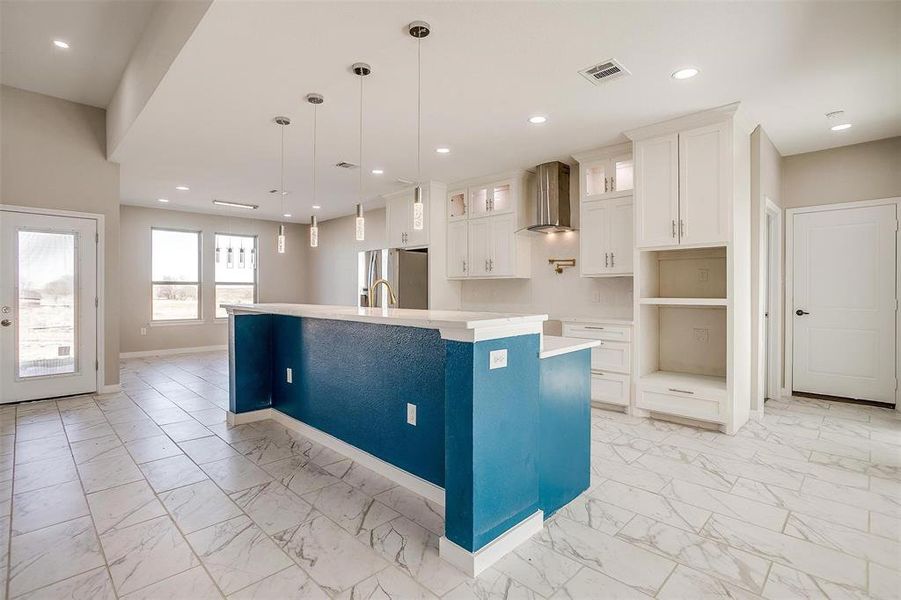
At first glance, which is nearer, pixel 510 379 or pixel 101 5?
pixel 510 379

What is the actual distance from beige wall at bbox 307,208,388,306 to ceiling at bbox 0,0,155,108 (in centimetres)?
424

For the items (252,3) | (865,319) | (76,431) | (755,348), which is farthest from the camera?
(865,319)

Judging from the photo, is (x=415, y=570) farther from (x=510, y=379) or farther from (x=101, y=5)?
(x=101, y=5)

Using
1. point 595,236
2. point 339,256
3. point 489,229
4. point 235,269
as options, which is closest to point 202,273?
point 235,269

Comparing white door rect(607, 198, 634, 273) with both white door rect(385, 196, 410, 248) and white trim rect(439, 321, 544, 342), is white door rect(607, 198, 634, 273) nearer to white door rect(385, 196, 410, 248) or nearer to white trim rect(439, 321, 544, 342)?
white trim rect(439, 321, 544, 342)

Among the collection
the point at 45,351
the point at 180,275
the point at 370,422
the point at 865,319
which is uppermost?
the point at 180,275

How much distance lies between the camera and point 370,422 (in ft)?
9.60

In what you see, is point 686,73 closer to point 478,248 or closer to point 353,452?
point 478,248

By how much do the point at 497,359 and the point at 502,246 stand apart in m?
3.69

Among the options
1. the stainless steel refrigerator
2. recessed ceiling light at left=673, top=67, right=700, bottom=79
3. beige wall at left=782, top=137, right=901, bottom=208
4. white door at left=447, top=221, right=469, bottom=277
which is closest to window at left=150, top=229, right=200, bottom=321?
the stainless steel refrigerator

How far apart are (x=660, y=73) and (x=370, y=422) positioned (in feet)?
9.96

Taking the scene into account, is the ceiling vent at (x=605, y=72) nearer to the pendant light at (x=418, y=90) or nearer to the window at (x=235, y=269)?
the pendant light at (x=418, y=90)

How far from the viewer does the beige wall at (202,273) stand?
766 centimetres

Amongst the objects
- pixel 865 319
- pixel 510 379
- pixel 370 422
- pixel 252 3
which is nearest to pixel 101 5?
pixel 252 3
